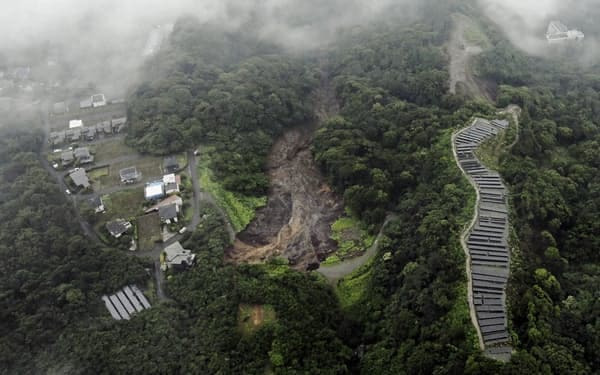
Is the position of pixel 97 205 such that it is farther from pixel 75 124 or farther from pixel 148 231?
pixel 75 124

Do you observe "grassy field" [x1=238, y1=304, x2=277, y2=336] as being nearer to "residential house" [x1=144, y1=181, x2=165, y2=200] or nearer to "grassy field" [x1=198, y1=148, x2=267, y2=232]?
"grassy field" [x1=198, y1=148, x2=267, y2=232]

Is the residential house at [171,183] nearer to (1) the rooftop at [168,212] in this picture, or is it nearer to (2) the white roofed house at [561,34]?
(1) the rooftop at [168,212]

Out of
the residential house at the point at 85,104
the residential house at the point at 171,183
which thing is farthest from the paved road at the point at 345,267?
the residential house at the point at 85,104

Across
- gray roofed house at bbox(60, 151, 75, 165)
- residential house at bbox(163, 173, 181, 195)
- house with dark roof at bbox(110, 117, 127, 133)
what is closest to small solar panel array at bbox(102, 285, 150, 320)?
residential house at bbox(163, 173, 181, 195)

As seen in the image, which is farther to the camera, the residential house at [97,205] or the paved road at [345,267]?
the residential house at [97,205]

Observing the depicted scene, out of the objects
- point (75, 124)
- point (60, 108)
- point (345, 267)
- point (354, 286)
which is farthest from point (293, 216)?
point (60, 108)
